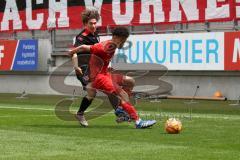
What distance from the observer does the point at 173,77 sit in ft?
76.6

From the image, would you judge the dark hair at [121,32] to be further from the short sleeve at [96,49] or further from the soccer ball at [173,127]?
the soccer ball at [173,127]

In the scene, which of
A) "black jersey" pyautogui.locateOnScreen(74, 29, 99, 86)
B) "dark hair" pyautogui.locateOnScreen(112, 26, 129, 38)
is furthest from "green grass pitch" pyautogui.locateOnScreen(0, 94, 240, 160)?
"dark hair" pyautogui.locateOnScreen(112, 26, 129, 38)

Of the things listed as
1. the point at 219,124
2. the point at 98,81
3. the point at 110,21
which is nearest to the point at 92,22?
the point at 98,81

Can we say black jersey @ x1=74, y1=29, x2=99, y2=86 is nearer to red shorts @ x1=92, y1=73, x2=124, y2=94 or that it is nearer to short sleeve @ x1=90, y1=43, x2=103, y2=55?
red shorts @ x1=92, y1=73, x2=124, y2=94

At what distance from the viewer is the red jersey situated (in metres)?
11.6

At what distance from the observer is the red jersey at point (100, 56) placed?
38.1 ft

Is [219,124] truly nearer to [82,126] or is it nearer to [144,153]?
[82,126]

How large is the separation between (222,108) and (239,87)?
9.68 ft

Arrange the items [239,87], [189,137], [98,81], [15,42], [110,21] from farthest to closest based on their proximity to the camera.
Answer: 1. [15,42]
2. [110,21]
3. [239,87]
4. [98,81]
5. [189,137]

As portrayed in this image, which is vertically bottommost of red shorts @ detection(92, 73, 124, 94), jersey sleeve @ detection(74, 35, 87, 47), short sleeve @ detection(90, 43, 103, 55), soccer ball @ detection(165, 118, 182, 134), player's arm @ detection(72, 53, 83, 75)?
soccer ball @ detection(165, 118, 182, 134)

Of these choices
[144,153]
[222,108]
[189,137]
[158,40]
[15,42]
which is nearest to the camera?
[144,153]

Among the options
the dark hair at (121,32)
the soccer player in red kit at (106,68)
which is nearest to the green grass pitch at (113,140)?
the soccer player in red kit at (106,68)

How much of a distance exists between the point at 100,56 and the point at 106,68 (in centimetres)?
31

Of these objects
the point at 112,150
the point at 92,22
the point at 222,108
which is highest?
the point at 92,22
